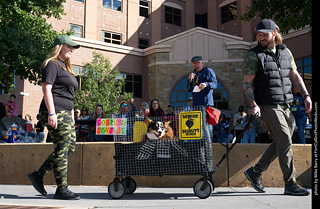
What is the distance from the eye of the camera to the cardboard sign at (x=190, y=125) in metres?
4.75

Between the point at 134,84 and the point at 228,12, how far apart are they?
11.5 m

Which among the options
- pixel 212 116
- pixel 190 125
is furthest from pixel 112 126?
pixel 212 116

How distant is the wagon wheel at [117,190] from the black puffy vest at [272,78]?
7.36 feet

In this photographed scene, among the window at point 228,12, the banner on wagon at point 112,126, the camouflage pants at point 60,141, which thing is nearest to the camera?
the camouflage pants at point 60,141

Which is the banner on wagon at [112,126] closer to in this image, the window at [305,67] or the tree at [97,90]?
the tree at [97,90]

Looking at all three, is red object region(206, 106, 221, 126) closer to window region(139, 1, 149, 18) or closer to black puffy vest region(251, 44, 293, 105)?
black puffy vest region(251, 44, 293, 105)

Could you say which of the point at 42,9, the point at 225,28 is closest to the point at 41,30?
the point at 42,9

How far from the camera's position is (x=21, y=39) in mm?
15180

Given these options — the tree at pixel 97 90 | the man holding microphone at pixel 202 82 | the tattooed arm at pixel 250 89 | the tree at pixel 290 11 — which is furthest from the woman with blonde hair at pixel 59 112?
the tree at pixel 97 90

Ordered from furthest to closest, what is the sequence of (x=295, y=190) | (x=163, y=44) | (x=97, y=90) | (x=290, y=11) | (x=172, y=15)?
(x=172, y=15) → (x=163, y=44) → (x=97, y=90) → (x=290, y=11) → (x=295, y=190)

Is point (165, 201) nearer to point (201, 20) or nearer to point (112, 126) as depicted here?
point (112, 126)

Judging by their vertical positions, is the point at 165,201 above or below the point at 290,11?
below

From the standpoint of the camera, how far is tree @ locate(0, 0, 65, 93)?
14711 mm

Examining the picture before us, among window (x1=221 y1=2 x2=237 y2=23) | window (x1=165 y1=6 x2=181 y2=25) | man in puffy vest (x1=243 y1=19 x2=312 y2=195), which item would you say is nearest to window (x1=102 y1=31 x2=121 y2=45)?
window (x1=165 y1=6 x2=181 y2=25)
